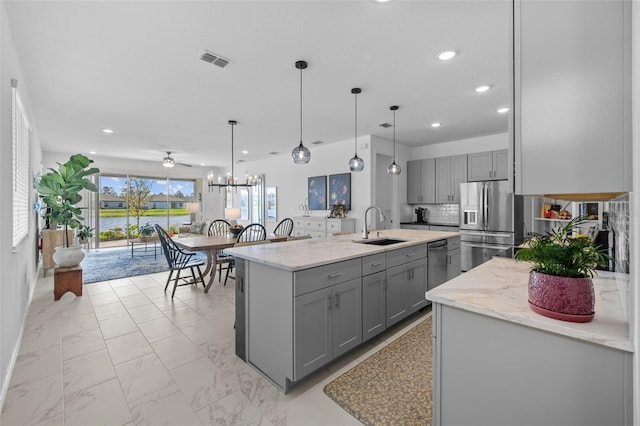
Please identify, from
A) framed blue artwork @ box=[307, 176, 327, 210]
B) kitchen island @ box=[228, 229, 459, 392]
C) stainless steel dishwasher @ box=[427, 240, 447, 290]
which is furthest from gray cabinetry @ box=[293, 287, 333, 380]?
framed blue artwork @ box=[307, 176, 327, 210]

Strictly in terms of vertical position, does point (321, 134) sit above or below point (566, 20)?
above

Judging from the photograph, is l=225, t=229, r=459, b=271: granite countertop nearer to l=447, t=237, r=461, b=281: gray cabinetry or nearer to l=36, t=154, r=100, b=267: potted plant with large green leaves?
l=447, t=237, r=461, b=281: gray cabinetry

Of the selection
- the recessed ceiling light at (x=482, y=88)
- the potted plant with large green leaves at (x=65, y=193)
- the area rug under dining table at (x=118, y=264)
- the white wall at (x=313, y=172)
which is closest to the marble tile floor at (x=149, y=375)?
the potted plant with large green leaves at (x=65, y=193)

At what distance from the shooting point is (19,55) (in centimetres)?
259

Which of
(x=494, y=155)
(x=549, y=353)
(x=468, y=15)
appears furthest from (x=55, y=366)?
(x=494, y=155)

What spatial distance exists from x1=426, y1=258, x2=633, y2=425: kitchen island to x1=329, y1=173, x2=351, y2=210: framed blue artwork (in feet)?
14.7

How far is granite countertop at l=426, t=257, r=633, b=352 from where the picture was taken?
3.19 feet

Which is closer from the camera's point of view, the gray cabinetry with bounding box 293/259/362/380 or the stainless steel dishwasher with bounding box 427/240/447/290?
the gray cabinetry with bounding box 293/259/362/380

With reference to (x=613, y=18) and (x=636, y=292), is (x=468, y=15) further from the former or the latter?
(x=636, y=292)

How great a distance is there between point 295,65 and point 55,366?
3307 millimetres

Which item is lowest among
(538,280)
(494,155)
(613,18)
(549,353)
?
(549,353)

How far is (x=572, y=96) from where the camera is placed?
0.98m

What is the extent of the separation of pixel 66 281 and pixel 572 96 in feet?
17.8

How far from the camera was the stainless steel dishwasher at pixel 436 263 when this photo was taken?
337 centimetres
